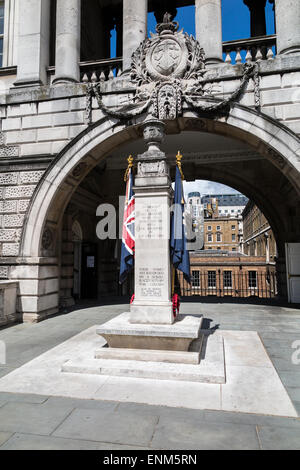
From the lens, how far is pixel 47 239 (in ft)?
34.4

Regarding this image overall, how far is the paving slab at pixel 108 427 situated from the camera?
3172 mm

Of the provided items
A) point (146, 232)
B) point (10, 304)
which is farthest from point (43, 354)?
point (10, 304)

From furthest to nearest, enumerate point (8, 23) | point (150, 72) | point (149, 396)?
point (8, 23), point (150, 72), point (149, 396)

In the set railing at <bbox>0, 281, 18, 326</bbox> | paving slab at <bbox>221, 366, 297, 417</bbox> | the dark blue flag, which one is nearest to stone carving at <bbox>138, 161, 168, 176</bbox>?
the dark blue flag

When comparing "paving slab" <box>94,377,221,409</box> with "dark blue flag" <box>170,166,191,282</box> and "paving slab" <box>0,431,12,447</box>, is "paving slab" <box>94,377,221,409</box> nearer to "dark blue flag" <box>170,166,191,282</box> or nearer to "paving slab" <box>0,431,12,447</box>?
"paving slab" <box>0,431,12,447</box>

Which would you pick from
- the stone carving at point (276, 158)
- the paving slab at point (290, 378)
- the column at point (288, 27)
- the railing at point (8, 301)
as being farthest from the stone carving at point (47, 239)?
the column at point (288, 27)

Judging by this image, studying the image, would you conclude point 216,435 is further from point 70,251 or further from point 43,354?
point 70,251

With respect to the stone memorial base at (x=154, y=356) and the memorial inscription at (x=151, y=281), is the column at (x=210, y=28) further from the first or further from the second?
the stone memorial base at (x=154, y=356)

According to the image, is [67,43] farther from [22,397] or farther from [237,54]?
[22,397]

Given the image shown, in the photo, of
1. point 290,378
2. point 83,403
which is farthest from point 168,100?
point 83,403

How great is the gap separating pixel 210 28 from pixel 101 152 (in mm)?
5727

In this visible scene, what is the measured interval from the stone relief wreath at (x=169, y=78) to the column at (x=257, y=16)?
329 inches

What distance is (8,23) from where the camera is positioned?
40.7 feet

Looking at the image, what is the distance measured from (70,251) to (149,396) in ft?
31.7
